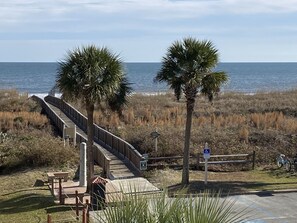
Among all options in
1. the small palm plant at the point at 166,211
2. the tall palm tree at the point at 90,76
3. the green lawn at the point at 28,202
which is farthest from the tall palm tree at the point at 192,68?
the small palm plant at the point at 166,211

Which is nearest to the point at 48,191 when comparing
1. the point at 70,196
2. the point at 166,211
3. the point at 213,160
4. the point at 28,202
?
the point at 70,196

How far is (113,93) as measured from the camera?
57.8 feet

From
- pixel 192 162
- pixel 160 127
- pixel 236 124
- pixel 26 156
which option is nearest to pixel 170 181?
pixel 192 162

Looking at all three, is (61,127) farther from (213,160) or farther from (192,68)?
(192,68)

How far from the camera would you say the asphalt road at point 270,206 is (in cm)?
1581

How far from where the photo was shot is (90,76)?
1714cm

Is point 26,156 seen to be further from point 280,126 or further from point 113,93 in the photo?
point 280,126

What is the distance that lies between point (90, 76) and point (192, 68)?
146 inches

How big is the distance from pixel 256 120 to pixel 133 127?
7.59 meters

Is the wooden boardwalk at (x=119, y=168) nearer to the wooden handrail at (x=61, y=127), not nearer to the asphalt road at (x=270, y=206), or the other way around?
the wooden handrail at (x=61, y=127)

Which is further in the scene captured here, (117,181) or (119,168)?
(119,168)

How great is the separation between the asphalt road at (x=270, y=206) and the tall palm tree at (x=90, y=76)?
524 cm

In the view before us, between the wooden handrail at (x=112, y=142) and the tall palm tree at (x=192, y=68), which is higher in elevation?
the tall palm tree at (x=192, y=68)

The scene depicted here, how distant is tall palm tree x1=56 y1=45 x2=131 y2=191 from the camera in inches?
679
